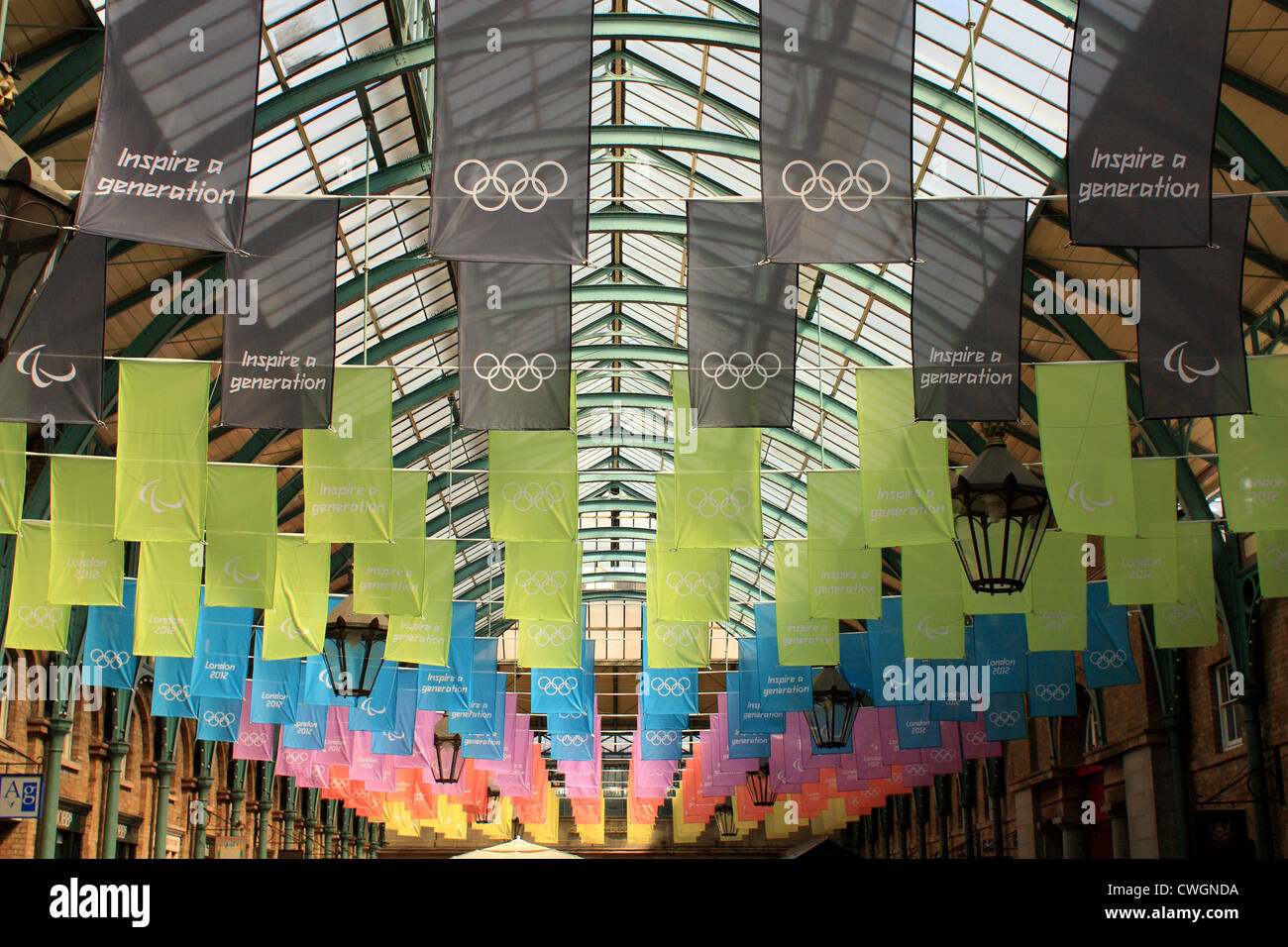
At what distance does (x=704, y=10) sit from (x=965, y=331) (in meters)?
10.7

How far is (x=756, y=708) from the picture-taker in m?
27.8

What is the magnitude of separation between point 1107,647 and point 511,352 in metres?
13.6

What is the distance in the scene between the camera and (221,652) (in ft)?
73.3

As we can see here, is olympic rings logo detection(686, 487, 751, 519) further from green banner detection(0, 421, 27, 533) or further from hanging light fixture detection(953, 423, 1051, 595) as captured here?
green banner detection(0, 421, 27, 533)

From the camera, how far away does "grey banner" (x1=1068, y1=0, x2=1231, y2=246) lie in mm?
10023

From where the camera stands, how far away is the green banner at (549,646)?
2122 cm

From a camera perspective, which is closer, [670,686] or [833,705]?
[833,705]

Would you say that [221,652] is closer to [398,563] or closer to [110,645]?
[110,645]

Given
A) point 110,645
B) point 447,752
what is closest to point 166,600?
point 110,645

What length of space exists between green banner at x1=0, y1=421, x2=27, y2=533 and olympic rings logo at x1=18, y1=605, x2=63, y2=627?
286 centimetres

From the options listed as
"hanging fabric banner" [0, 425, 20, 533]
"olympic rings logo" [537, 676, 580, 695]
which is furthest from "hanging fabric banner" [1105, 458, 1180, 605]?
"olympic rings logo" [537, 676, 580, 695]
